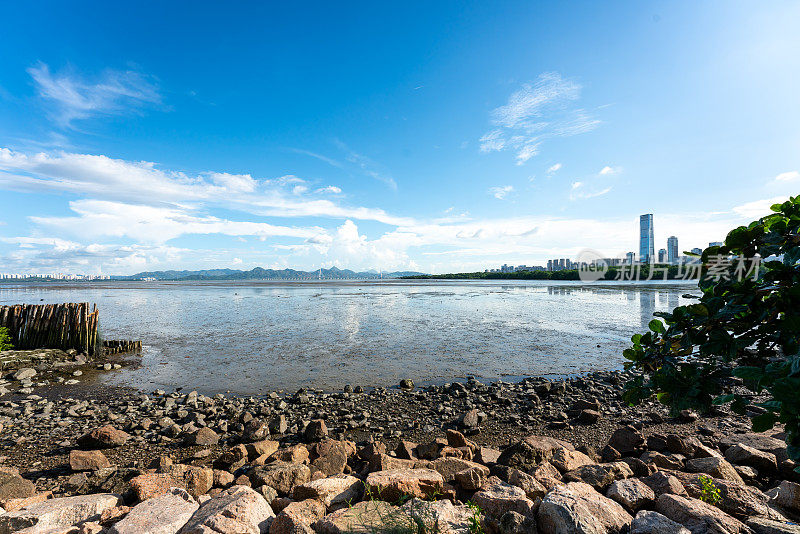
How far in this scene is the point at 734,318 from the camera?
8.27ft

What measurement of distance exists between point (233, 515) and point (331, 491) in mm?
1144

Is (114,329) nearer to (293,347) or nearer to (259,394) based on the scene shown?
(293,347)

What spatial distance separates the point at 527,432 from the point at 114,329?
2348 centimetres

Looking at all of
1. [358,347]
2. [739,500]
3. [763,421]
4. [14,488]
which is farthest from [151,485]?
[358,347]

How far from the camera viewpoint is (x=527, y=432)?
24.3ft

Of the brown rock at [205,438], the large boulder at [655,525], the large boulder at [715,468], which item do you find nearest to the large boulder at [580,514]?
the large boulder at [655,525]

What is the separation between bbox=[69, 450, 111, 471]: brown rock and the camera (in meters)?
5.73

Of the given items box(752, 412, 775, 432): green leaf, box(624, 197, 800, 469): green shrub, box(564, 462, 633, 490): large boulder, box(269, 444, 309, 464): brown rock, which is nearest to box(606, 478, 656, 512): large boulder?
box(564, 462, 633, 490): large boulder

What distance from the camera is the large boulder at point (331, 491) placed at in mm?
4191

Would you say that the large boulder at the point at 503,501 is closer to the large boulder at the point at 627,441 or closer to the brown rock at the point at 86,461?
the large boulder at the point at 627,441

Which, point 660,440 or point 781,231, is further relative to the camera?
point 660,440

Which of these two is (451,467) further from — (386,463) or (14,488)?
(14,488)

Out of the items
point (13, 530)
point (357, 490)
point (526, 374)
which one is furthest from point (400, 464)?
point (526, 374)

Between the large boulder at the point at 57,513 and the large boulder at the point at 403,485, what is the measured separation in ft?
10.2
